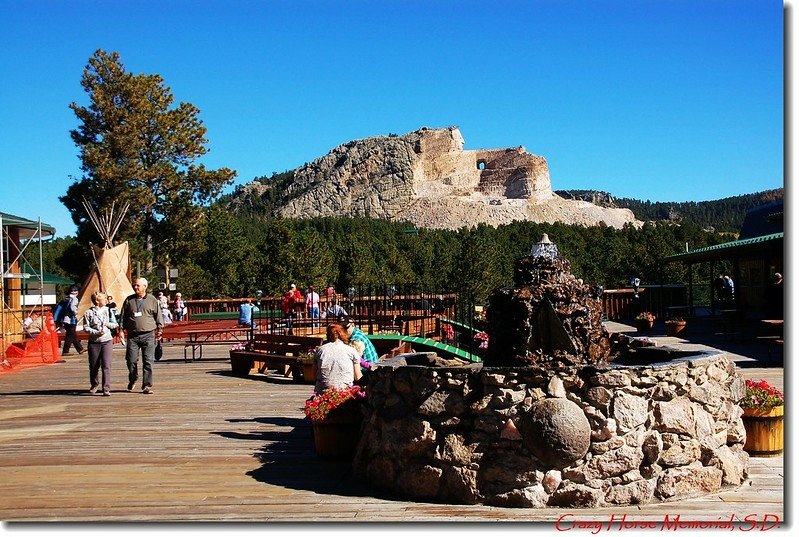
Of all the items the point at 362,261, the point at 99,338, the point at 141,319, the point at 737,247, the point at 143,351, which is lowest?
the point at 143,351

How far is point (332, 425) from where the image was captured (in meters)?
7.21

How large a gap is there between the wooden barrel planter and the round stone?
2.18 m

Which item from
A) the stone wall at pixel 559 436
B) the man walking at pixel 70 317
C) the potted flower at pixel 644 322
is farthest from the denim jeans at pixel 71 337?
the potted flower at pixel 644 322

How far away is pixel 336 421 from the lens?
7.20 meters

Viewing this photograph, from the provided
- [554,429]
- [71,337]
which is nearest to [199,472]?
[554,429]

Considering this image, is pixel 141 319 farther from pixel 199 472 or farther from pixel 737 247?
pixel 737 247

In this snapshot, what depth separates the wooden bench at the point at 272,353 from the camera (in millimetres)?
12938

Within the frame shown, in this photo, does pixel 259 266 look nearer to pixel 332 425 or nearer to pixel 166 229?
pixel 166 229

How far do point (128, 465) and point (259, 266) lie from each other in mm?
38735

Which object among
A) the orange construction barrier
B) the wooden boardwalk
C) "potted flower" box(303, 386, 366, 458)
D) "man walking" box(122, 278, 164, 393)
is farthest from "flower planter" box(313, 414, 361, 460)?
the orange construction barrier

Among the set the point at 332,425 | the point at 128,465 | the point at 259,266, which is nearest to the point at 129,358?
the point at 128,465

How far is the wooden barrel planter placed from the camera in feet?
22.5

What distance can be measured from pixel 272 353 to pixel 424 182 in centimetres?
14062

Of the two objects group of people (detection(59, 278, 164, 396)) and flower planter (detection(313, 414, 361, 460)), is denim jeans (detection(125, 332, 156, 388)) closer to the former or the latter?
group of people (detection(59, 278, 164, 396))
